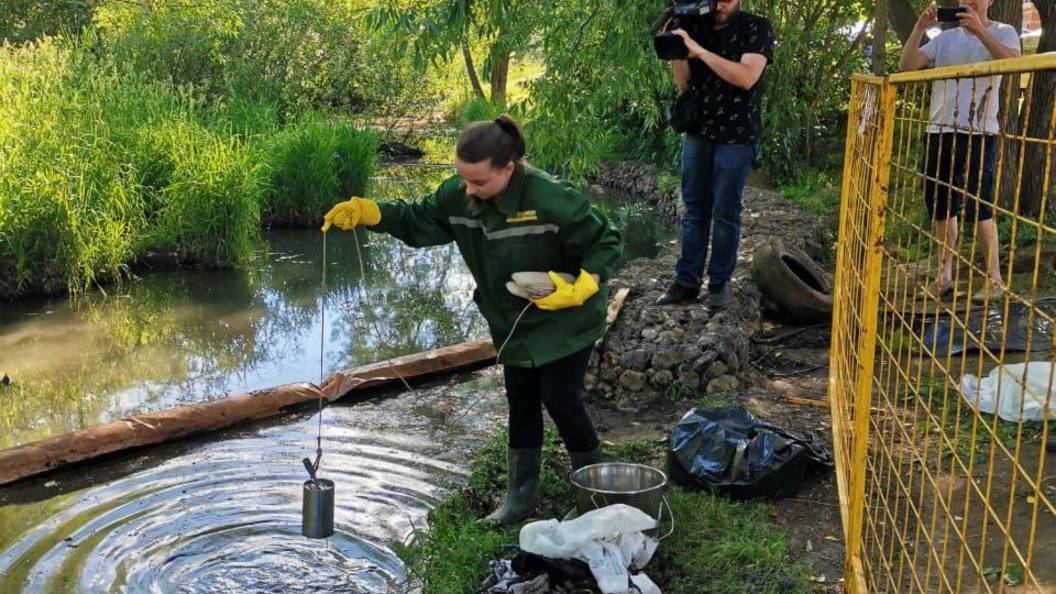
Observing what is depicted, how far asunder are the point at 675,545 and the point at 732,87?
245 centimetres

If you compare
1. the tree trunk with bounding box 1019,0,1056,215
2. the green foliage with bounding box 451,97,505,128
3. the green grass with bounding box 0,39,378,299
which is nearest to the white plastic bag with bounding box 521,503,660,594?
the tree trunk with bounding box 1019,0,1056,215

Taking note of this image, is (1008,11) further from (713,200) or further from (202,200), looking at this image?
(202,200)

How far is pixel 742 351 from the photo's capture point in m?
5.42

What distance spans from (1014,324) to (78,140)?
7.48 metres

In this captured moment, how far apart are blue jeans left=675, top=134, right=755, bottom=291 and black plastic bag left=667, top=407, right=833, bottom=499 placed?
1.41 metres

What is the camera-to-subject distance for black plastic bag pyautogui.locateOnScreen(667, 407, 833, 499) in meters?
3.91

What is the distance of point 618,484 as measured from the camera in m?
3.66

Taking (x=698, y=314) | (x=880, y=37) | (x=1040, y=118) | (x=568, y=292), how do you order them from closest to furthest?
1. (x=568, y=292)
2. (x=698, y=314)
3. (x=880, y=37)
4. (x=1040, y=118)

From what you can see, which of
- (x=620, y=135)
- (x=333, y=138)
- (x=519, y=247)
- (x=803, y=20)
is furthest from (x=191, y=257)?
(x=620, y=135)

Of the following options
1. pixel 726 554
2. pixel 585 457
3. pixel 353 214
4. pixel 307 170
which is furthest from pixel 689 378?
pixel 307 170

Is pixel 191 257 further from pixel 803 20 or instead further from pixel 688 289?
pixel 803 20

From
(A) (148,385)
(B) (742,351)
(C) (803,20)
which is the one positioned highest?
(C) (803,20)

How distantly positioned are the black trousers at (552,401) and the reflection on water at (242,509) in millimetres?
709

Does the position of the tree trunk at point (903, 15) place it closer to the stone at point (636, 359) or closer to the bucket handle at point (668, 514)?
the stone at point (636, 359)
